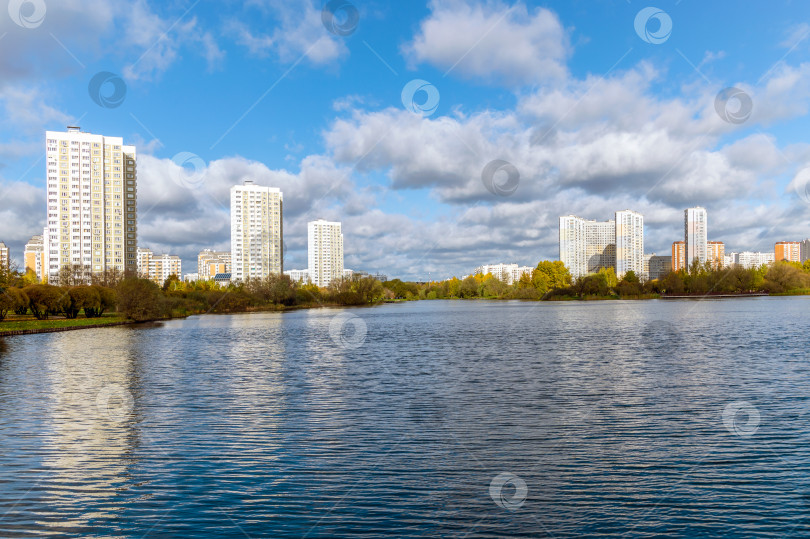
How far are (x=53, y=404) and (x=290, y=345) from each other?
26938mm

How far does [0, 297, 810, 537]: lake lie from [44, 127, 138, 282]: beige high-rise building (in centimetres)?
13461

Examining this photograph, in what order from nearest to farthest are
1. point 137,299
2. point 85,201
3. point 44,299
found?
point 44,299
point 137,299
point 85,201

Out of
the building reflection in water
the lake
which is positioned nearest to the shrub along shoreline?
the building reflection in water

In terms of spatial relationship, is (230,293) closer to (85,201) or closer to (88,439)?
(85,201)

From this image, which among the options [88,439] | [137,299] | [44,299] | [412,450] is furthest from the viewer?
[137,299]

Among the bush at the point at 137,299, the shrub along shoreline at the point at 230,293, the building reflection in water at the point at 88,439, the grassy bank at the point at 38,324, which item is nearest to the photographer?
the building reflection in water at the point at 88,439

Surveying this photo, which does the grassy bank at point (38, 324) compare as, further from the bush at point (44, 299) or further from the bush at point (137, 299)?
the bush at point (137, 299)

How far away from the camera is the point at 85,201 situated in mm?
152125

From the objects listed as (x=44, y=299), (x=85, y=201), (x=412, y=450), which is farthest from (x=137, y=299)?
(x=85, y=201)

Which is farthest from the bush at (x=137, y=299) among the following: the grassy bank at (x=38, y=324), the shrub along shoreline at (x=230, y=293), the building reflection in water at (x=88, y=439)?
the building reflection in water at (x=88, y=439)

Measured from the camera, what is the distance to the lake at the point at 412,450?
1105 centimetres

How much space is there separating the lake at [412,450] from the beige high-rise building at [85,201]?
135 m

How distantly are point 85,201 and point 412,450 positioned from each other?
535ft

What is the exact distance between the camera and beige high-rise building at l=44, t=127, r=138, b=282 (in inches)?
5906
